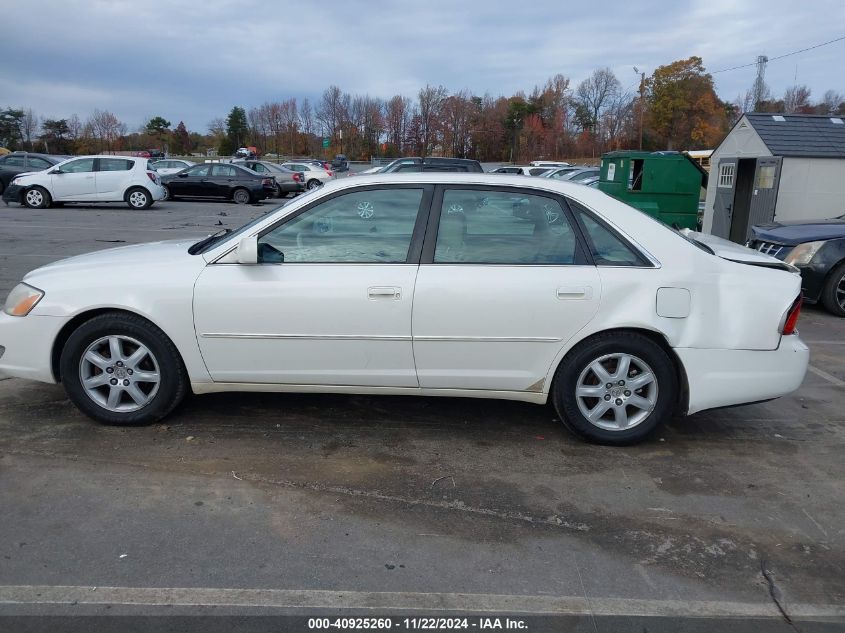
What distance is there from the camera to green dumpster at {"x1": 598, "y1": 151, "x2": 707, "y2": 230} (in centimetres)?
1373

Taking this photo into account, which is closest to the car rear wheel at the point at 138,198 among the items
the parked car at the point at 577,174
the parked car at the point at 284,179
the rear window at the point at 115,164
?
the rear window at the point at 115,164

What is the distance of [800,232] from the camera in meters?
8.80

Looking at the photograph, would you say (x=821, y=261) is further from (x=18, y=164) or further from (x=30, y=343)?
(x=18, y=164)

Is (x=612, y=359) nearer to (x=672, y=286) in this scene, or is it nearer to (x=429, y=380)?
(x=672, y=286)

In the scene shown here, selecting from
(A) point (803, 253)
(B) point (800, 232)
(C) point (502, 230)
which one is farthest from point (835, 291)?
(C) point (502, 230)

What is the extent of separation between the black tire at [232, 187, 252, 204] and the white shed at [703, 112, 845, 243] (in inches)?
664

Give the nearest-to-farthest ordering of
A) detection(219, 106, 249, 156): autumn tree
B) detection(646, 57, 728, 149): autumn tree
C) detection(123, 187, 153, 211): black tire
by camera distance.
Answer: detection(123, 187, 153, 211): black tire, detection(646, 57, 728, 149): autumn tree, detection(219, 106, 249, 156): autumn tree

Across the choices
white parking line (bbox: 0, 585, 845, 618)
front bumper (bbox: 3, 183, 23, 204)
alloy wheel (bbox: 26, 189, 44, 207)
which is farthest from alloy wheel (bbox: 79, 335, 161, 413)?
front bumper (bbox: 3, 183, 23, 204)

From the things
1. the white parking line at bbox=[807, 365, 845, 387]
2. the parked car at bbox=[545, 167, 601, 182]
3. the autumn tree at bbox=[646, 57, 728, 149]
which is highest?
the autumn tree at bbox=[646, 57, 728, 149]

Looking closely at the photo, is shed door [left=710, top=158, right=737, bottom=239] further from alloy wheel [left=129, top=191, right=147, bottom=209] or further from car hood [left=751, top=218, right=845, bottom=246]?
alloy wheel [left=129, top=191, right=147, bottom=209]

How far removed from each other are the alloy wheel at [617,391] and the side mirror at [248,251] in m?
2.05

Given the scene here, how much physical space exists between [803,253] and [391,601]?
7686 millimetres

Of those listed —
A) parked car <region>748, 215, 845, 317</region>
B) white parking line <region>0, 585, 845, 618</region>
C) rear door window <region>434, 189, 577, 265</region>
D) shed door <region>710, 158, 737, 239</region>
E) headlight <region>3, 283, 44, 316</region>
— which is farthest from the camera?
shed door <region>710, 158, 737, 239</region>

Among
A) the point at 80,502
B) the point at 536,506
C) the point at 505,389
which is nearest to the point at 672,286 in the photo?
the point at 505,389
